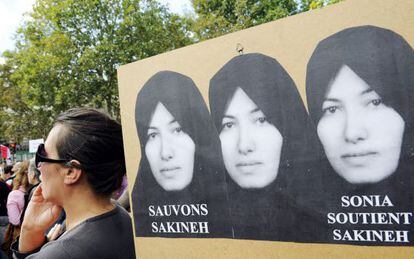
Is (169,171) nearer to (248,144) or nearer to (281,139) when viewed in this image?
(248,144)

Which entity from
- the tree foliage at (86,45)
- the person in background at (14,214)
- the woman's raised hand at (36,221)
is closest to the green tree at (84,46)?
the tree foliage at (86,45)

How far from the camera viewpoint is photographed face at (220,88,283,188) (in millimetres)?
1245

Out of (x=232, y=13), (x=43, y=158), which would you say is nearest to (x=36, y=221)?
(x=43, y=158)

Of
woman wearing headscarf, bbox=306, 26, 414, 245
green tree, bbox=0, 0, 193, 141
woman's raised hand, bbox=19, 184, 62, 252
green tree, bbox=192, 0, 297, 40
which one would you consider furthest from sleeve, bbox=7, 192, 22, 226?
green tree, bbox=192, 0, 297, 40

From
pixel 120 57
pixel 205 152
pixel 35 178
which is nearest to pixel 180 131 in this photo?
pixel 205 152

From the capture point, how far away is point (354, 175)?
1.11m

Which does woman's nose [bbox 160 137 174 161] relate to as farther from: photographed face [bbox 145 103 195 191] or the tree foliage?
the tree foliage

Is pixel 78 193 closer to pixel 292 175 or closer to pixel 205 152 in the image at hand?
pixel 205 152

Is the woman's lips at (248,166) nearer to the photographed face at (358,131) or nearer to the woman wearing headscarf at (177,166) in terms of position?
the woman wearing headscarf at (177,166)

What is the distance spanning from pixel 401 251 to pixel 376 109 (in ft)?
1.25

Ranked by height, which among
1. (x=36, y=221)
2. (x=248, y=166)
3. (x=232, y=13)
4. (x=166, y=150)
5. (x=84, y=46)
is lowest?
(x=36, y=221)

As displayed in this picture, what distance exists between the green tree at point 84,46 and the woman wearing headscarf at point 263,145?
1478cm

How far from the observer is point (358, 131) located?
109cm

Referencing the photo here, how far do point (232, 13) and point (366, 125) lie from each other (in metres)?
19.9
